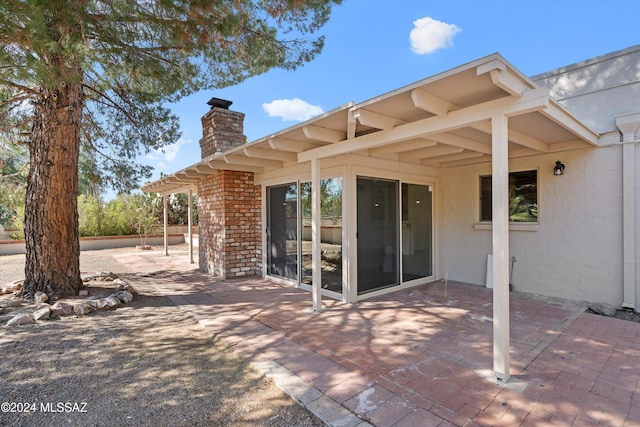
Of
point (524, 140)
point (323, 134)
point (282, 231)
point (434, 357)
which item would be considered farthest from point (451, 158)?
point (434, 357)

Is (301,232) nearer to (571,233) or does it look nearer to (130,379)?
(130,379)

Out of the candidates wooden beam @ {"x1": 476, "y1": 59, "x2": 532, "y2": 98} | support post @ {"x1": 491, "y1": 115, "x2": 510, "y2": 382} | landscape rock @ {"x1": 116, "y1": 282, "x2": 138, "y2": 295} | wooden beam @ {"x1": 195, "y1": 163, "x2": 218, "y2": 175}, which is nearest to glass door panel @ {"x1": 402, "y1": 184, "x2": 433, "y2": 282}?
support post @ {"x1": 491, "y1": 115, "x2": 510, "y2": 382}

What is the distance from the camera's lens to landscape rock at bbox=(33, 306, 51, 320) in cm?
443

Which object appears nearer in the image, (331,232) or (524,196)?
(331,232)

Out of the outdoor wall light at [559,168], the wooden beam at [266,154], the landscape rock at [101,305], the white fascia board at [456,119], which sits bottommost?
the landscape rock at [101,305]

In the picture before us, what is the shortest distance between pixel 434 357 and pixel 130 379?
2.95 m

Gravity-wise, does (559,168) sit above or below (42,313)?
above

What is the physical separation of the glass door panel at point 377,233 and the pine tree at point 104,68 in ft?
10.5

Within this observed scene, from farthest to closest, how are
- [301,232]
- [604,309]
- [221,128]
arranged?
[221,128] → [301,232] → [604,309]

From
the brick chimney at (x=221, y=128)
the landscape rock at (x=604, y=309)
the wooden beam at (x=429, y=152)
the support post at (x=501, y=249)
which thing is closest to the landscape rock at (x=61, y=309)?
the brick chimney at (x=221, y=128)

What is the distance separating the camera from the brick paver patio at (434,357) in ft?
7.77

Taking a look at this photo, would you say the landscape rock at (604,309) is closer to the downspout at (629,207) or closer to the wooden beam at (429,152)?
the downspout at (629,207)

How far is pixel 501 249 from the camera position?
2771 mm

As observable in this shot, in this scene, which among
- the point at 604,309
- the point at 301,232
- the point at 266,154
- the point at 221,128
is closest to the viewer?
the point at 604,309
